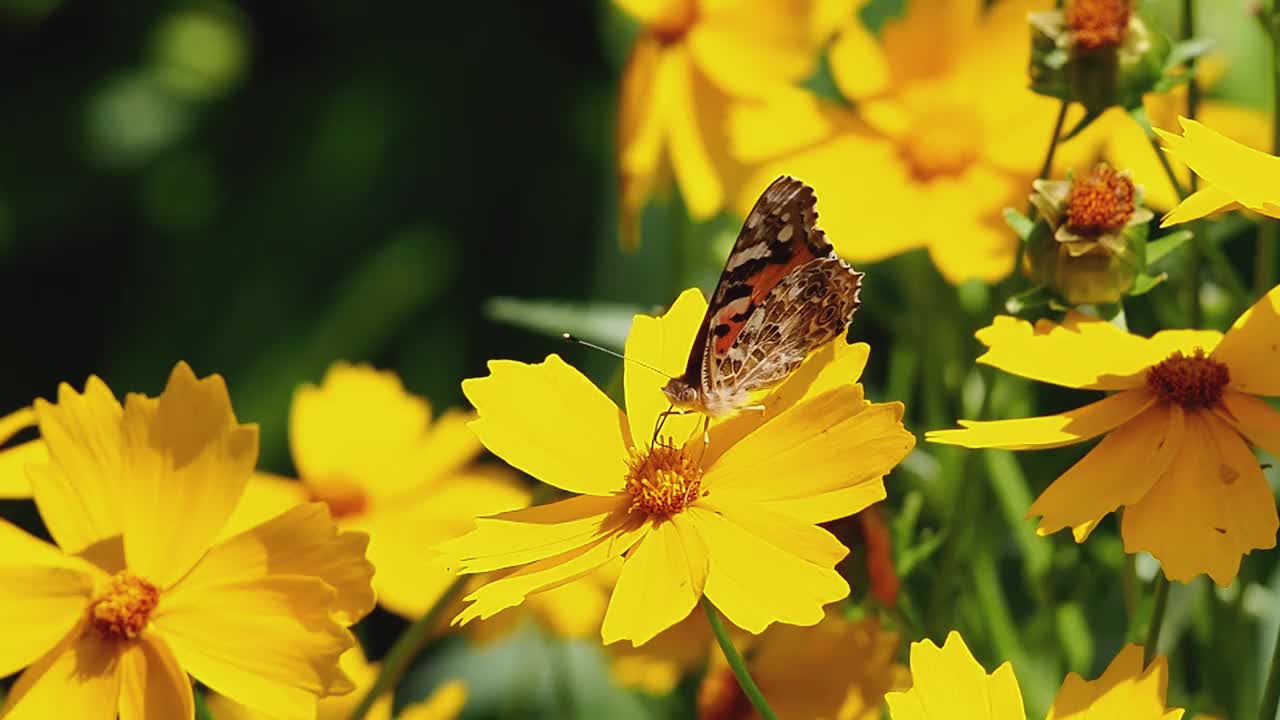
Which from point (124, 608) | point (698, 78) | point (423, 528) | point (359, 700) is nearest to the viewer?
point (124, 608)

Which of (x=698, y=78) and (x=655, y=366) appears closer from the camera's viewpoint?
(x=655, y=366)

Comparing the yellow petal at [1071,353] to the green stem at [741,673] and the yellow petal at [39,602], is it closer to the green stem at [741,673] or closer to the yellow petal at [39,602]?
the green stem at [741,673]

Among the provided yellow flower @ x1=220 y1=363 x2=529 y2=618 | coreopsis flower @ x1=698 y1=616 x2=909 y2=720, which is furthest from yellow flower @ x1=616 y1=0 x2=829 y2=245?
coreopsis flower @ x1=698 y1=616 x2=909 y2=720

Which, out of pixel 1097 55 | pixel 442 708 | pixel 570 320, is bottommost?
pixel 442 708

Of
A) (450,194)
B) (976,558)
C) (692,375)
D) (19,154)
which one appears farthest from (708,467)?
(19,154)

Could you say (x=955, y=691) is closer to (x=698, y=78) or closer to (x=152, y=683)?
(x=152, y=683)

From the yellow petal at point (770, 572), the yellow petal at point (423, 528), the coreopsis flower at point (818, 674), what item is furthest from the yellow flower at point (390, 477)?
the yellow petal at point (770, 572)

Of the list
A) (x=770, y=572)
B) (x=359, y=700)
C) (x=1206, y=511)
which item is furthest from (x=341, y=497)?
(x=1206, y=511)
